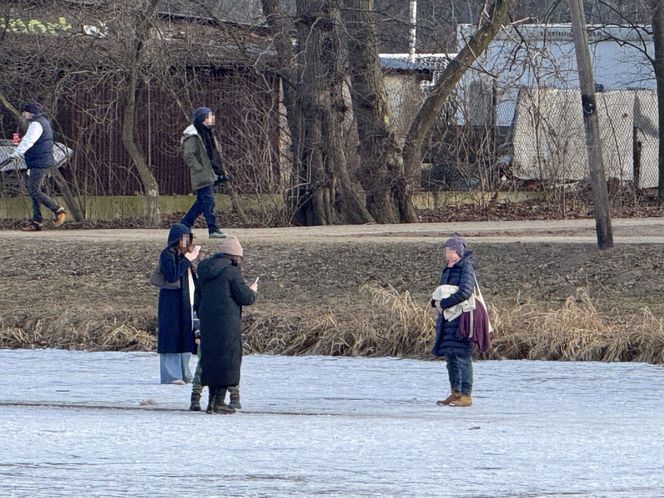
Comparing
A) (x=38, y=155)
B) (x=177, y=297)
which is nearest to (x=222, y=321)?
(x=177, y=297)

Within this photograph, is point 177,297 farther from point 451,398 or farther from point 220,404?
point 451,398

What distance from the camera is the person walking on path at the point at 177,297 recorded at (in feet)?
39.4

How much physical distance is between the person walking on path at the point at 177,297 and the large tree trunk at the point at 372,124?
441 inches

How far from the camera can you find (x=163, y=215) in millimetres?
26047

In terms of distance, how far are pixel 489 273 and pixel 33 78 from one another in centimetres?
1135

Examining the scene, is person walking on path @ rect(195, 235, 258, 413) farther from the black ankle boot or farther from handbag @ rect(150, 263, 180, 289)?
handbag @ rect(150, 263, 180, 289)

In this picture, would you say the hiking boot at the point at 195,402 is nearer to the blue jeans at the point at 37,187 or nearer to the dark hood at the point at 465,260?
the dark hood at the point at 465,260

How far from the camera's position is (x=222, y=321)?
10.5m

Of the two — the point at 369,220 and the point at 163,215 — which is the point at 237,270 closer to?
the point at 369,220

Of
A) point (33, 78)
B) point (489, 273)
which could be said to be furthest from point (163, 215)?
point (489, 273)

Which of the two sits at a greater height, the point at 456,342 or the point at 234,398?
the point at 456,342

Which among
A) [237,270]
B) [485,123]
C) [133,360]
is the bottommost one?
[133,360]

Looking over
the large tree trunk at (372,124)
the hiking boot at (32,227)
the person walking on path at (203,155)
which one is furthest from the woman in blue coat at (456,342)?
the large tree trunk at (372,124)

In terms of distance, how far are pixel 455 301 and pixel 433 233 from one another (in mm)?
9486
